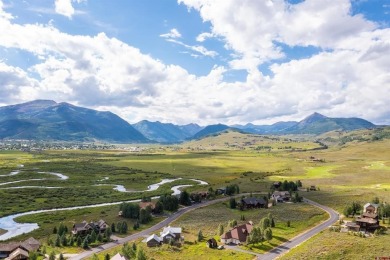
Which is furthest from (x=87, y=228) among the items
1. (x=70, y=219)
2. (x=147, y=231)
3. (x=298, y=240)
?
(x=298, y=240)

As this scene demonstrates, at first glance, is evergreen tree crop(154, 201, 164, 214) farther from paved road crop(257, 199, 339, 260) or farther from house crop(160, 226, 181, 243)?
paved road crop(257, 199, 339, 260)

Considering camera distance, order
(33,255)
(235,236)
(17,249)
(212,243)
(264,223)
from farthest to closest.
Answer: (264,223) → (235,236) → (212,243) → (17,249) → (33,255)

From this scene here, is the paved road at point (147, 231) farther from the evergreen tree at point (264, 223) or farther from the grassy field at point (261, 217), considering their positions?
the evergreen tree at point (264, 223)

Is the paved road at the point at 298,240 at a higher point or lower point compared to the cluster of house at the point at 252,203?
lower

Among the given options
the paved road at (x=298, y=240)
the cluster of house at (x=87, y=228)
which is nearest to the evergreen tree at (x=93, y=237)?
the cluster of house at (x=87, y=228)

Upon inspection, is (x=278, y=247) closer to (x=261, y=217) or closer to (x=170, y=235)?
(x=170, y=235)

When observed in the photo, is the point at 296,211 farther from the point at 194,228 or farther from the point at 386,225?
the point at 194,228
